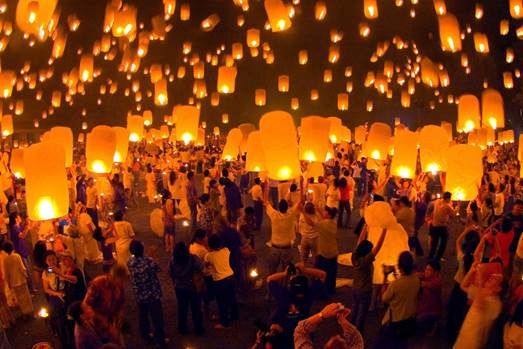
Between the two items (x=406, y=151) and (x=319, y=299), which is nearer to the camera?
(x=319, y=299)

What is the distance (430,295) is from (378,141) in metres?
5.21

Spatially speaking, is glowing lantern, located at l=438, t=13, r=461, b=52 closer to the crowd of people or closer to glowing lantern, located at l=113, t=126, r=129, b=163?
the crowd of people

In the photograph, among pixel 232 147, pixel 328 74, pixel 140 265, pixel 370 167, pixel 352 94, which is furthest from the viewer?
pixel 352 94

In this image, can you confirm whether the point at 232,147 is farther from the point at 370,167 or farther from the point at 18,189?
the point at 18,189

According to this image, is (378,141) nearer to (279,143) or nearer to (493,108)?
(493,108)

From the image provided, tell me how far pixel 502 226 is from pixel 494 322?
1.99 m

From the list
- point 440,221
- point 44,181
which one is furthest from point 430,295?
point 44,181

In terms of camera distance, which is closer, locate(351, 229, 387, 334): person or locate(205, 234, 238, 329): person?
locate(351, 229, 387, 334): person

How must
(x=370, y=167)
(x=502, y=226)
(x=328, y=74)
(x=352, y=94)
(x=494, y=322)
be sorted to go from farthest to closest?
1. (x=352, y=94)
2. (x=328, y=74)
3. (x=370, y=167)
4. (x=502, y=226)
5. (x=494, y=322)

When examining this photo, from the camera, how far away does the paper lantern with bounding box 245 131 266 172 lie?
9023 mm

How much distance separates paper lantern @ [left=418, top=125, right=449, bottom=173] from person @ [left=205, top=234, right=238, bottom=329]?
393cm

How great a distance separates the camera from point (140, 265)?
17.3 feet

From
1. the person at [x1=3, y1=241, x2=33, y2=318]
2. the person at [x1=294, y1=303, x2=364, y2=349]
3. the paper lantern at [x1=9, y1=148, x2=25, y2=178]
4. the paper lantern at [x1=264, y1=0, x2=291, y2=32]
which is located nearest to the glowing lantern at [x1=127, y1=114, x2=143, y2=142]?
the paper lantern at [x1=9, y1=148, x2=25, y2=178]

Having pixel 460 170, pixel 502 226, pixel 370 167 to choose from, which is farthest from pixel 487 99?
pixel 502 226
